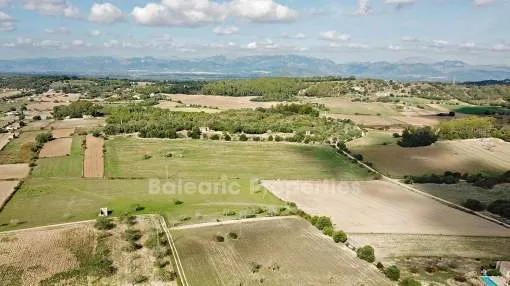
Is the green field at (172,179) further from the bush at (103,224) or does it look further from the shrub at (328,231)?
the shrub at (328,231)

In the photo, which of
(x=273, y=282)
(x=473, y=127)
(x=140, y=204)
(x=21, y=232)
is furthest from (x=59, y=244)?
(x=473, y=127)

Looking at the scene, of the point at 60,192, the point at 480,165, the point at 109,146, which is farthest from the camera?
the point at 109,146

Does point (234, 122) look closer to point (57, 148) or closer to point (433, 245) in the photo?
point (57, 148)

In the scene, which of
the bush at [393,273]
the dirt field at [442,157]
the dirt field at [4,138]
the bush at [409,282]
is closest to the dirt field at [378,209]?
the bush at [393,273]

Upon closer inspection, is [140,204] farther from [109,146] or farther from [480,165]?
[480,165]

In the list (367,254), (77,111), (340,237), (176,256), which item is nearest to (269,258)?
(340,237)

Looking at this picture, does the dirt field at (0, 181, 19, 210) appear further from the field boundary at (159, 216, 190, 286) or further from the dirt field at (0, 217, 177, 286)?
the field boundary at (159, 216, 190, 286)
